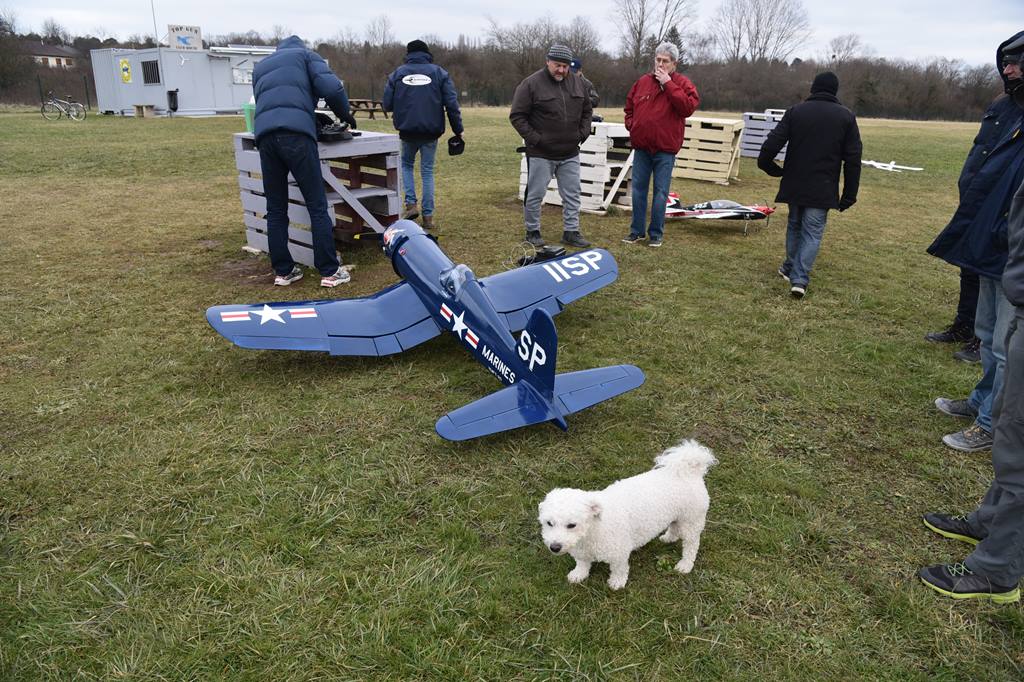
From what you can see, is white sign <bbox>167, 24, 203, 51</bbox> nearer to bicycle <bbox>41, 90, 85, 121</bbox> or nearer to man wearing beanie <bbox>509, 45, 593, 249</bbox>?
bicycle <bbox>41, 90, 85, 121</bbox>

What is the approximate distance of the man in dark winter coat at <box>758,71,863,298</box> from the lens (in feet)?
20.1

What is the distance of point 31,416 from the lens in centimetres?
414

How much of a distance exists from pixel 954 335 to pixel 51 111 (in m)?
37.8

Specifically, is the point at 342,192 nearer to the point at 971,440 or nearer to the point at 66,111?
the point at 971,440

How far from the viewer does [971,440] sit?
396cm

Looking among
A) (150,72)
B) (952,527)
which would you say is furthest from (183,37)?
(952,527)

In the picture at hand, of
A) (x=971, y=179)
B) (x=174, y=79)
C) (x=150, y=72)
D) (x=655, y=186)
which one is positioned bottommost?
(x=655, y=186)

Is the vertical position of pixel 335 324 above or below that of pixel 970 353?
above

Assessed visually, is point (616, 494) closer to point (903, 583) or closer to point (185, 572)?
point (903, 583)

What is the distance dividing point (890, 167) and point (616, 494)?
17.7m

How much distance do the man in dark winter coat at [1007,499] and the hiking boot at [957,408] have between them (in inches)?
65.0

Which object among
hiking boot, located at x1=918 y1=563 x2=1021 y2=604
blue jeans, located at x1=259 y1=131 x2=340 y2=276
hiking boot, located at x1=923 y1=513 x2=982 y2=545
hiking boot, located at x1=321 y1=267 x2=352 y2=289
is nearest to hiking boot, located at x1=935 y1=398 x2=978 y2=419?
hiking boot, located at x1=923 y1=513 x2=982 y2=545

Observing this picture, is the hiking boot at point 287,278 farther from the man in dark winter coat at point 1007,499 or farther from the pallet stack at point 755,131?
the pallet stack at point 755,131

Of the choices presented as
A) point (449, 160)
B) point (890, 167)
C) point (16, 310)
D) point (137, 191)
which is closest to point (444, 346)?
point (16, 310)
